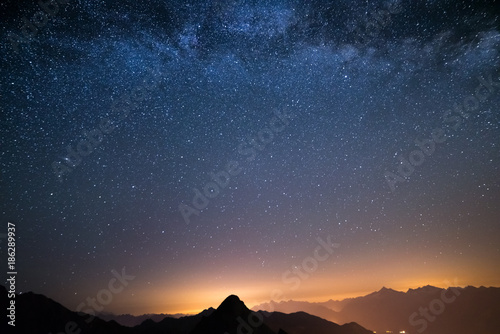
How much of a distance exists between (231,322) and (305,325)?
59.6 m

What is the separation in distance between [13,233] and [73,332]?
54.7 metres

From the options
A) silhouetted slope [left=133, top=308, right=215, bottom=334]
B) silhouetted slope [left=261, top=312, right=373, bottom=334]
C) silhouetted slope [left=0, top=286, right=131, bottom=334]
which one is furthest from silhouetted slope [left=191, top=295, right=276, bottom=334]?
silhouetted slope [left=261, top=312, right=373, bottom=334]

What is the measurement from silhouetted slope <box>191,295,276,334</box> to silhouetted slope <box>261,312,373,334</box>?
3927 centimetres

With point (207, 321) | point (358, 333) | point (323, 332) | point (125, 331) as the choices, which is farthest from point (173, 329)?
point (358, 333)

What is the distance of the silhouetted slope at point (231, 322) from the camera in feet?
160

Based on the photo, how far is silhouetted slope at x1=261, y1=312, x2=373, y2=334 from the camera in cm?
9106

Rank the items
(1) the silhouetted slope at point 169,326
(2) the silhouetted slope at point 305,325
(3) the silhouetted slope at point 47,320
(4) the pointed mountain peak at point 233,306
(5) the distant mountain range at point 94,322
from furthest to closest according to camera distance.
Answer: (2) the silhouetted slope at point 305,325 < (1) the silhouetted slope at point 169,326 < (3) the silhouetted slope at point 47,320 < (4) the pointed mountain peak at point 233,306 < (5) the distant mountain range at point 94,322

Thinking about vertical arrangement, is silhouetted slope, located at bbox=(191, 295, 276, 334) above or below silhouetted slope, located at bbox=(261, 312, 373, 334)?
above

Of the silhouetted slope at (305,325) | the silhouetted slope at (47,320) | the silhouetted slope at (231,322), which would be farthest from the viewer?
the silhouetted slope at (305,325)

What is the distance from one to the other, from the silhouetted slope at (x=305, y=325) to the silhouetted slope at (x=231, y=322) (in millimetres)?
39270

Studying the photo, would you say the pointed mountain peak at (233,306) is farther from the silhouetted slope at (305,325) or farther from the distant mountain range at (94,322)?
the silhouetted slope at (305,325)

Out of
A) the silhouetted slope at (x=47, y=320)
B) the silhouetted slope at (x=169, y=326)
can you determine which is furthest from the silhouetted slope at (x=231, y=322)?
the silhouetted slope at (x=169, y=326)

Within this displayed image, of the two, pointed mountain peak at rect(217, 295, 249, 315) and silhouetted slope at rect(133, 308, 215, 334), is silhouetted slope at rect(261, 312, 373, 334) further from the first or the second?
pointed mountain peak at rect(217, 295, 249, 315)

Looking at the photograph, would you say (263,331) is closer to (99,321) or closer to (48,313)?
(99,321)
